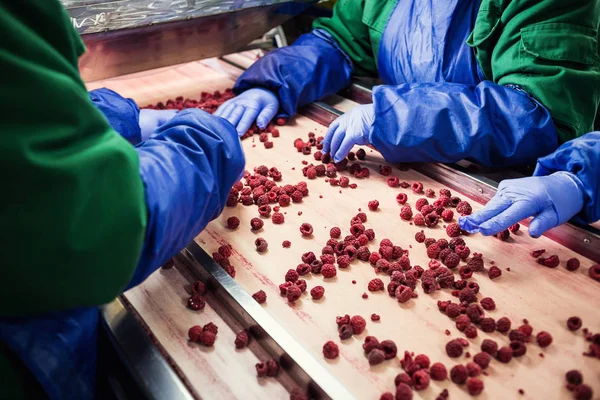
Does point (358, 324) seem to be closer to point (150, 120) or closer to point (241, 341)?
point (241, 341)

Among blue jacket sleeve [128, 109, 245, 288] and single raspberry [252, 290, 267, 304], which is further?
single raspberry [252, 290, 267, 304]

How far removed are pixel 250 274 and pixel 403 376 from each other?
1.62 ft

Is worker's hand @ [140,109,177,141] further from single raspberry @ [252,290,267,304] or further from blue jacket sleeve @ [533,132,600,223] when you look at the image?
blue jacket sleeve @ [533,132,600,223]

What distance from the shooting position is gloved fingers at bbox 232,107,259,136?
6.29 ft

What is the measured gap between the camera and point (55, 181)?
0.71m

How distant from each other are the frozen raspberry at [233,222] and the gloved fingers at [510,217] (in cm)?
72

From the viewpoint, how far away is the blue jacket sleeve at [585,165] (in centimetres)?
130

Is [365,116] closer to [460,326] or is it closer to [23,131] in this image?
[460,326]

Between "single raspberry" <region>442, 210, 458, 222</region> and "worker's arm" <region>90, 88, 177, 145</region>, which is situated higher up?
"worker's arm" <region>90, 88, 177, 145</region>

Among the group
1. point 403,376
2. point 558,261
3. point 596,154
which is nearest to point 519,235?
point 558,261

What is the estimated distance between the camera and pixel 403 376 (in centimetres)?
98

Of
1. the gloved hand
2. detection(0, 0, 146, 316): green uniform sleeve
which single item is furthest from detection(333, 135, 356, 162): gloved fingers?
detection(0, 0, 146, 316): green uniform sleeve

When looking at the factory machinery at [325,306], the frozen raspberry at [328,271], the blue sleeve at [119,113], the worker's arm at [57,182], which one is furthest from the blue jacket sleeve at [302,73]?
the worker's arm at [57,182]

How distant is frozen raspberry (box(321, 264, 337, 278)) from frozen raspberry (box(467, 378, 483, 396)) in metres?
0.43
